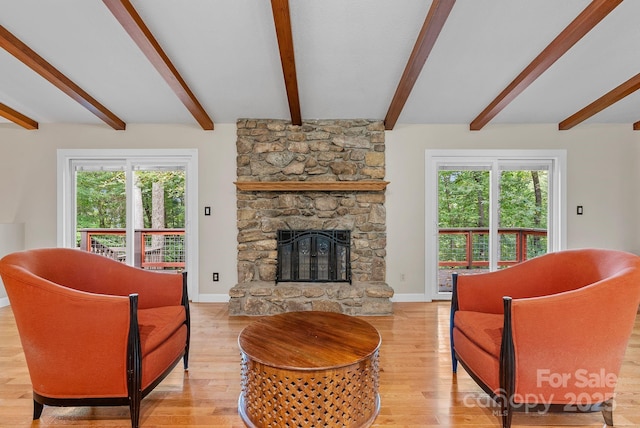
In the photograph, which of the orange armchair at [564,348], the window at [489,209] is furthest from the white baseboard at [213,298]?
the orange armchair at [564,348]

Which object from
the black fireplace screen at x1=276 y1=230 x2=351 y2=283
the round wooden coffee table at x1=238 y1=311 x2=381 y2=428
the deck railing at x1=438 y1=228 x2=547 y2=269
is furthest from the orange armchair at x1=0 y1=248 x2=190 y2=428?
the deck railing at x1=438 y1=228 x2=547 y2=269

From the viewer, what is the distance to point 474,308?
219 cm

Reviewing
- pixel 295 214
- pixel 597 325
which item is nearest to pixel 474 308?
pixel 597 325

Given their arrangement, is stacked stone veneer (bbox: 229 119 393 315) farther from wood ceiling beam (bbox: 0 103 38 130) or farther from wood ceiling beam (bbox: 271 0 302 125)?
wood ceiling beam (bbox: 0 103 38 130)

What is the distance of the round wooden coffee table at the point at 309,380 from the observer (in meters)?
1.46

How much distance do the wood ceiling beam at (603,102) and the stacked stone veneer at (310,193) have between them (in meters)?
2.31

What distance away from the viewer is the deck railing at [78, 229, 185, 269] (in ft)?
13.3

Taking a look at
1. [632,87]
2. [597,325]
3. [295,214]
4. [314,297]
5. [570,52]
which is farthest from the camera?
[295,214]

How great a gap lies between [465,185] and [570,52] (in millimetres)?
1743

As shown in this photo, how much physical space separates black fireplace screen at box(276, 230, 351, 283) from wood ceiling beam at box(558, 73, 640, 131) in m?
3.07

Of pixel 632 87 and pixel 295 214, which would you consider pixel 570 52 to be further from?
pixel 295 214

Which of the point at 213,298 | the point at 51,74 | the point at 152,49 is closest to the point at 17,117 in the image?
the point at 51,74

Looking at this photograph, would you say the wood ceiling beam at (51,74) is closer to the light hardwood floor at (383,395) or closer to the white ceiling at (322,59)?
the white ceiling at (322,59)

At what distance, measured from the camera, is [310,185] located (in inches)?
144
